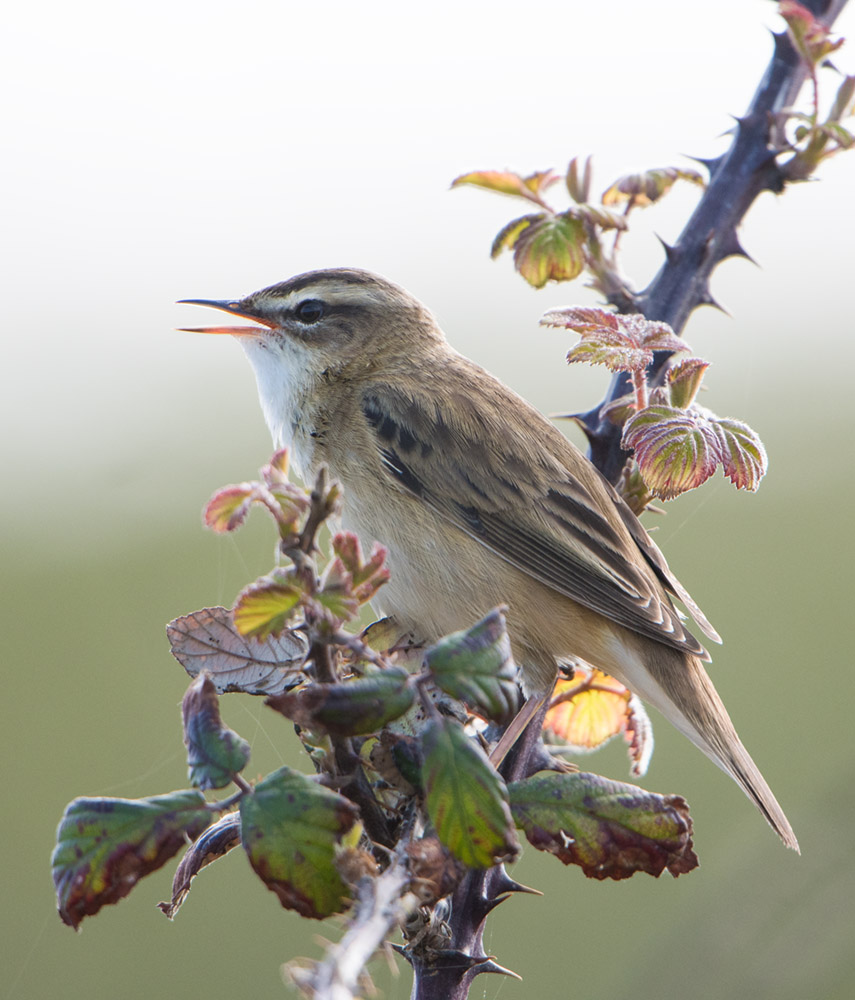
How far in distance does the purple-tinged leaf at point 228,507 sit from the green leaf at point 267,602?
119 millimetres

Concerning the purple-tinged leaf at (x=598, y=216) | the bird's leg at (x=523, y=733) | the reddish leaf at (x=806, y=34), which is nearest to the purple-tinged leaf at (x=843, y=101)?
the reddish leaf at (x=806, y=34)

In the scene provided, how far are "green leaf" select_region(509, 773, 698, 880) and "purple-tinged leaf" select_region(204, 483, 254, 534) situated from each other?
0.53 meters

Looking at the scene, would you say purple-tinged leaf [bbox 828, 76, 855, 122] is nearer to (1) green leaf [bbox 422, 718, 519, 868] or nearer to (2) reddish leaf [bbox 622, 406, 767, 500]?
(2) reddish leaf [bbox 622, 406, 767, 500]

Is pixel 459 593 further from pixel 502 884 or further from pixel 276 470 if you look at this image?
pixel 276 470

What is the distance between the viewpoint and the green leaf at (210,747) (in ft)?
4.27

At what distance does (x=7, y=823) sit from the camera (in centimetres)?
405

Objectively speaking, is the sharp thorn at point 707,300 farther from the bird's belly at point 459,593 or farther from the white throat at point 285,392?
the white throat at point 285,392

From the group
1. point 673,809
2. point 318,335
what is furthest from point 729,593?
point 673,809

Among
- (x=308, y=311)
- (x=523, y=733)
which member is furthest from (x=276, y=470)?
(x=308, y=311)

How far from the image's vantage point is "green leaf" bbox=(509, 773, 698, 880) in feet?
4.66

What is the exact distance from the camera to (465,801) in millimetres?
1194

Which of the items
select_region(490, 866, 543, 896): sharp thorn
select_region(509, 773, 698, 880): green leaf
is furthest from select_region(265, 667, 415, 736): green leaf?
select_region(490, 866, 543, 896): sharp thorn

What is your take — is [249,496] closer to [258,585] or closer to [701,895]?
[258,585]

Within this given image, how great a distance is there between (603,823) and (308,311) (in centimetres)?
221
